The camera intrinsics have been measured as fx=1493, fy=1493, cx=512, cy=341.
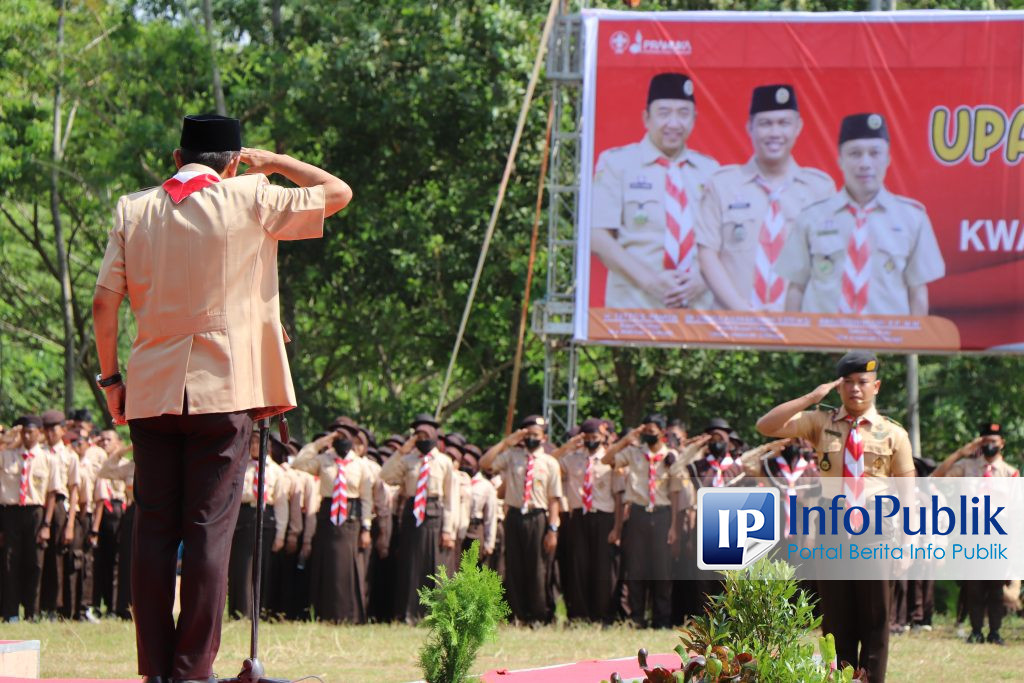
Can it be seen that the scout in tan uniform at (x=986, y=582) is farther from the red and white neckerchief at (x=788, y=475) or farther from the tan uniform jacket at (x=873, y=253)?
the tan uniform jacket at (x=873, y=253)

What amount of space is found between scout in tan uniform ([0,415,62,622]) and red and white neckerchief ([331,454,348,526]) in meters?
2.23

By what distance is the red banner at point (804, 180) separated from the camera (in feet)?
45.1

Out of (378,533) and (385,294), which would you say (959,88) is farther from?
(385,294)

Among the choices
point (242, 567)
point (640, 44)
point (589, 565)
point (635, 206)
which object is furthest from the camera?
point (640, 44)

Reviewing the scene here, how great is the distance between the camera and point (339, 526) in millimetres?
12398

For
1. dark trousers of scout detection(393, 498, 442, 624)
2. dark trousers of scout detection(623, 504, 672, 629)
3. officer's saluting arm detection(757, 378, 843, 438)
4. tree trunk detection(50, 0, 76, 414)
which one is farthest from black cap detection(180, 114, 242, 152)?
tree trunk detection(50, 0, 76, 414)

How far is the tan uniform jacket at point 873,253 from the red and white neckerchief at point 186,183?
10.5 metres

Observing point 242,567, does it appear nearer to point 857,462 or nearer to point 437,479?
point 437,479

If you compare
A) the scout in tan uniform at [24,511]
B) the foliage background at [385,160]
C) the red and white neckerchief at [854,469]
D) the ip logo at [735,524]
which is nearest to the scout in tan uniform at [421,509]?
the scout in tan uniform at [24,511]

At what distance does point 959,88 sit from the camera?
1401 centimetres

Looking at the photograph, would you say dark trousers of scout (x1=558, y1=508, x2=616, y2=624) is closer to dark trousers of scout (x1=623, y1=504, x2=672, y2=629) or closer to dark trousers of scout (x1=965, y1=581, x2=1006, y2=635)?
dark trousers of scout (x1=623, y1=504, x2=672, y2=629)

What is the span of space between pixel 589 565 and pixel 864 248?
3963 mm

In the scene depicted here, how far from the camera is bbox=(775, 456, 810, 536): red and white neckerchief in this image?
36.8 ft

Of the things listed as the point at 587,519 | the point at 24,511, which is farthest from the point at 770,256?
the point at 24,511
